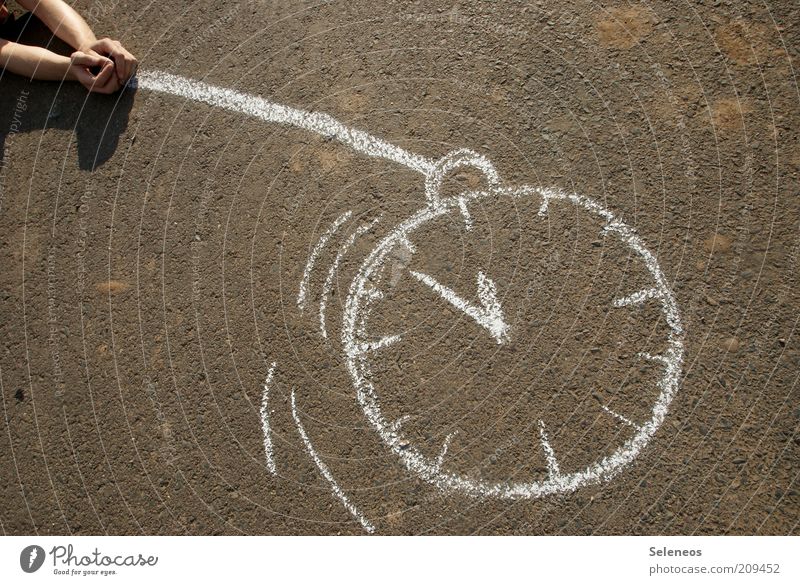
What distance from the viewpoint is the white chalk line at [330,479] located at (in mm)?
2266

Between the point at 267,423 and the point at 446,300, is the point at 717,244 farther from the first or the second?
the point at 267,423

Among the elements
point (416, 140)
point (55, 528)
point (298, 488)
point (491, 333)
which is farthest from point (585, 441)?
point (55, 528)

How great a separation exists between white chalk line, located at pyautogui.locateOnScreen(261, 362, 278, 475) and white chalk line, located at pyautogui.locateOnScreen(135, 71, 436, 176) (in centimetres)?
91

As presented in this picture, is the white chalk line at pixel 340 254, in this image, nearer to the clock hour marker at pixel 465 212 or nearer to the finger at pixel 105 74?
the clock hour marker at pixel 465 212

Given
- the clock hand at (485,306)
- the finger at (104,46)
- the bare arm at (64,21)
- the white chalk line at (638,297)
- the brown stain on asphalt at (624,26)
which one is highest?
the bare arm at (64,21)

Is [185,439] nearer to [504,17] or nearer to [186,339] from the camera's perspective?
[186,339]

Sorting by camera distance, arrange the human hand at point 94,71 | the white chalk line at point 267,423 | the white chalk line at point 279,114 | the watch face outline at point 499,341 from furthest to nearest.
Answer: the human hand at point 94,71 < the white chalk line at point 279,114 < the white chalk line at point 267,423 < the watch face outline at point 499,341

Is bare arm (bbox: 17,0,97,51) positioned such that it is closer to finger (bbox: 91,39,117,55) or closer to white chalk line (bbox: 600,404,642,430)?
finger (bbox: 91,39,117,55)

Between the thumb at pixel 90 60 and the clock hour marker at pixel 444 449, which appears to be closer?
the clock hour marker at pixel 444 449

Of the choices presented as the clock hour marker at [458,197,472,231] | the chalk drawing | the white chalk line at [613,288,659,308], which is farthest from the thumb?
the white chalk line at [613,288,659,308]

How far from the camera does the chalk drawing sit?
2.21m

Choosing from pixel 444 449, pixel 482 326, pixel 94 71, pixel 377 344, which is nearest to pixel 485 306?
pixel 482 326

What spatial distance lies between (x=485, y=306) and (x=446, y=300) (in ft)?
0.47

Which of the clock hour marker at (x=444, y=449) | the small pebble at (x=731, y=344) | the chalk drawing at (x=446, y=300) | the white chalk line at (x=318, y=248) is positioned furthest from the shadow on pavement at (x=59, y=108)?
the small pebble at (x=731, y=344)
